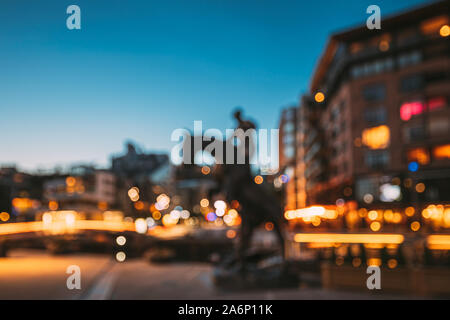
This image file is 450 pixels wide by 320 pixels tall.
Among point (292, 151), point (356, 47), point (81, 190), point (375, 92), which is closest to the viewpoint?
point (375, 92)

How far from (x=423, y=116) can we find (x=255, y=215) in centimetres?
3570

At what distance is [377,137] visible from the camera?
41.8 m

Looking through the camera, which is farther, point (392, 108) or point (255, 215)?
point (392, 108)

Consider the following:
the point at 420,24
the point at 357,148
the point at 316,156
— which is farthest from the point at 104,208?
the point at 420,24

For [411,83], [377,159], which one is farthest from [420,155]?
[411,83]

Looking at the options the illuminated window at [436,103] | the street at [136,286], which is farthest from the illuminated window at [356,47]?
the street at [136,286]

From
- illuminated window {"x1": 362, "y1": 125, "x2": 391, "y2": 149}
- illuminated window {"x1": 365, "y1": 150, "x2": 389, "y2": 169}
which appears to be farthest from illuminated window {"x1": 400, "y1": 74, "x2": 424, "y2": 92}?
illuminated window {"x1": 365, "y1": 150, "x2": 389, "y2": 169}

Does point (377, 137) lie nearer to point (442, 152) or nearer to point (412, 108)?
point (412, 108)

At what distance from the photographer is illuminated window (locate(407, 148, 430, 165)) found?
125 feet

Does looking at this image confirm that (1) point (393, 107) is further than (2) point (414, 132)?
Yes

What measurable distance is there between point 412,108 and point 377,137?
15.8 feet

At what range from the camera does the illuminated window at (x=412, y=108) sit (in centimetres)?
3909

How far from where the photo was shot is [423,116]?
38.7 metres
